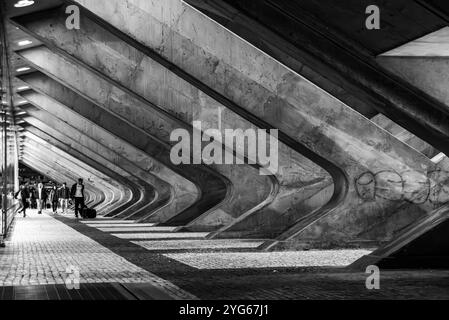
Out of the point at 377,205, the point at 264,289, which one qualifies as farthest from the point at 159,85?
the point at 264,289

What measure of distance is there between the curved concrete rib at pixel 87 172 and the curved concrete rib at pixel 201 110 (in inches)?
1182

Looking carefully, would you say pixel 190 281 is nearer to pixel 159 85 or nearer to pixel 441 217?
pixel 441 217

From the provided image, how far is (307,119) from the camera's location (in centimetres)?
1788

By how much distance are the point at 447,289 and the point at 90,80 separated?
19.4 metres

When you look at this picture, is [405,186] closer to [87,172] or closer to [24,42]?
[24,42]

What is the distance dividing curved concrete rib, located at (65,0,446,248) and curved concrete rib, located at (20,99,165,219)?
1663 cm

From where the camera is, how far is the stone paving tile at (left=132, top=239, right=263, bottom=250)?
56.5 ft

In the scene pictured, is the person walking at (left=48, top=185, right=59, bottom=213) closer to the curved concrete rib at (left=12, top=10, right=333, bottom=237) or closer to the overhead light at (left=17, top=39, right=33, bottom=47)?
the overhead light at (left=17, top=39, right=33, bottom=47)

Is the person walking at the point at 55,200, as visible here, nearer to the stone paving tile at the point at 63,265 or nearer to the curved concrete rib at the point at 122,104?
the curved concrete rib at the point at 122,104

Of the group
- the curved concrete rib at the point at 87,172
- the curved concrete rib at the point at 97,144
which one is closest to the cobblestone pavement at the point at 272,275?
the curved concrete rib at the point at 97,144

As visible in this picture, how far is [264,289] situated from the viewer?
30.6 feet

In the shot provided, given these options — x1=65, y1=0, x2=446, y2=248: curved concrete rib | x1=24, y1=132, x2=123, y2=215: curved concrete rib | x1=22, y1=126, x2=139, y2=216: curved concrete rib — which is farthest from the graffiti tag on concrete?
x1=24, y1=132, x2=123, y2=215: curved concrete rib

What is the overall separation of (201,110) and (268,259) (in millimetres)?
8769

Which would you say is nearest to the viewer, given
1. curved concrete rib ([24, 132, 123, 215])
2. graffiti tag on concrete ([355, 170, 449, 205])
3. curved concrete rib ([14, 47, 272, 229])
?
Result: graffiti tag on concrete ([355, 170, 449, 205])
